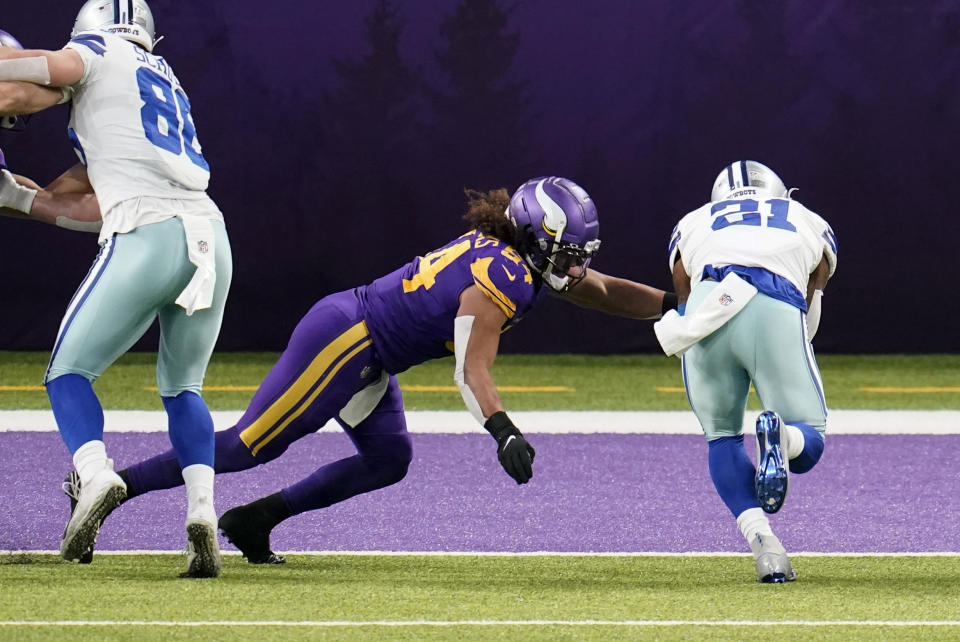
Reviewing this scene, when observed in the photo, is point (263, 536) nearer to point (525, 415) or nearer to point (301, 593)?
Answer: point (301, 593)

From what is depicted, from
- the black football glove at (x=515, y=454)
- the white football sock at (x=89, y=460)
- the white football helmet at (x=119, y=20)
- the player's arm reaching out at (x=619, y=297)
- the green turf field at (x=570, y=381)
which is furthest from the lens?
the green turf field at (x=570, y=381)

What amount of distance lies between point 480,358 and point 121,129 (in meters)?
1.10

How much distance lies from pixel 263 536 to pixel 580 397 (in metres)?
4.73

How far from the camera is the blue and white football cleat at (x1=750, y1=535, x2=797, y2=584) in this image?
3.78 meters

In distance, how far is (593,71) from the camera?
10906mm

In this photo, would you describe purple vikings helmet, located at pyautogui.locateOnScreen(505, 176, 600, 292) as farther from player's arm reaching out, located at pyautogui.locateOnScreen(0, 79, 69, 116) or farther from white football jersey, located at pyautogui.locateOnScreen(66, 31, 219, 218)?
player's arm reaching out, located at pyautogui.locateOnScreen(0, 79, 69, 116)

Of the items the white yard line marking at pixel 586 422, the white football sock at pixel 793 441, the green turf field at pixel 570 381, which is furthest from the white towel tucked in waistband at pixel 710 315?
the green turf field at pixel 570 381

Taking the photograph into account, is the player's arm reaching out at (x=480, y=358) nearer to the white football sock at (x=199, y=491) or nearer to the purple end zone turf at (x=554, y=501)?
the white football sock at (x=199, y=491)

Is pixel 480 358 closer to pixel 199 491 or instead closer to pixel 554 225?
pixel 554 225

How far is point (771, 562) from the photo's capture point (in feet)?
12.4

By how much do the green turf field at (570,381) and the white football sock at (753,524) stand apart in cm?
428

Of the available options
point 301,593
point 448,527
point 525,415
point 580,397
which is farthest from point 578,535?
point 580,397

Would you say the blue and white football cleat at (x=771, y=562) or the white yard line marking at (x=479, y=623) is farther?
the blue and white football cleat at (x=771, y=562)

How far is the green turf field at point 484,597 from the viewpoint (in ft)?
10.2
